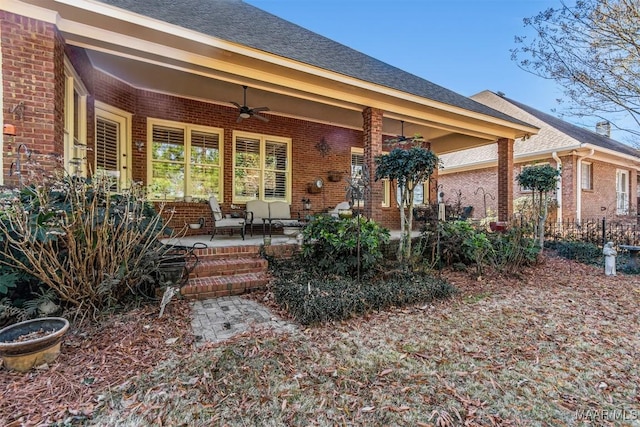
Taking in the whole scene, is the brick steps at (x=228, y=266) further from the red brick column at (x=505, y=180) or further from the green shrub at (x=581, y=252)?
the green shrub at (x=581, y=252)

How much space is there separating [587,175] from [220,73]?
14.2 meters

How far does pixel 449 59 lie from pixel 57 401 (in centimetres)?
1404

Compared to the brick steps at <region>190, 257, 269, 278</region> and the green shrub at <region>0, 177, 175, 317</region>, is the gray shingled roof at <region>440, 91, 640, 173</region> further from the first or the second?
the green shrub at <region>0, 177, 175, 317</region>

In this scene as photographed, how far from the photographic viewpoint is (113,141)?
626 cm

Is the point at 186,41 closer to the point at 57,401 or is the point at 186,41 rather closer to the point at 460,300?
the point at 57,401

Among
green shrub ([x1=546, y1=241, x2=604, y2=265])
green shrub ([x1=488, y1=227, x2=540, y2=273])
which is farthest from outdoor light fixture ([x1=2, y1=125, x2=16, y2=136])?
→ green shrub ([x1=546, y1=241, x2=604, y2=265])

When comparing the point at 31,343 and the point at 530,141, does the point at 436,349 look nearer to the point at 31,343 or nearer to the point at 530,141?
the point at 31,343

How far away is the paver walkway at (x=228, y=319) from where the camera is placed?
2942 millimetres

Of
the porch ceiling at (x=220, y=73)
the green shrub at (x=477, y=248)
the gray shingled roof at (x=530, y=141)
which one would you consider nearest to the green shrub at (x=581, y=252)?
the green shrub at (x=477, y=248)

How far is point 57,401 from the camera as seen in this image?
191 cm

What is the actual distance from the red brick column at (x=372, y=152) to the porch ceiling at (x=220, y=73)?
0.25m

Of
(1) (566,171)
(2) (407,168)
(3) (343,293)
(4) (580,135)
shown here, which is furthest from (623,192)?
(3) (343,293)

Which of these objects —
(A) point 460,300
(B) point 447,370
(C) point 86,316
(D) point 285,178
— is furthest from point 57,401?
(D) point 285,178

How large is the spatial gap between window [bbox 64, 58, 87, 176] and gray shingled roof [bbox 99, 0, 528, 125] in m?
1.40
